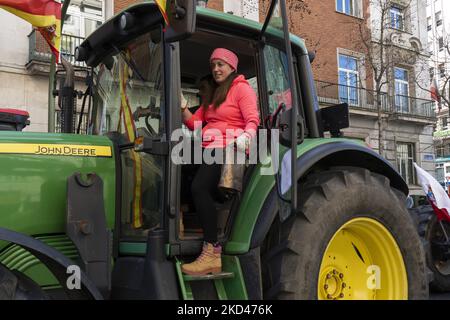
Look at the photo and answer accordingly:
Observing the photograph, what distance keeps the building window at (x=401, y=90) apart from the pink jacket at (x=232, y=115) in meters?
23.0

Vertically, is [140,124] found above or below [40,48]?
below

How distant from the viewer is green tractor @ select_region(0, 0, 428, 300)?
2906mm

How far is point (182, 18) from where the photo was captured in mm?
2570

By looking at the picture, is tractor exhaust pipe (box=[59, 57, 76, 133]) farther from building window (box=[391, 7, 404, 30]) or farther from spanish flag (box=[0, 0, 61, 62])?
building window (box=[391, 7, 404, 30])

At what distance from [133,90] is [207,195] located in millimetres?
909

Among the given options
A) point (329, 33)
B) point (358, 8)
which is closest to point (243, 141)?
point (329, 33)

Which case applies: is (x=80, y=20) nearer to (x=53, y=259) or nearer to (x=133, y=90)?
(x=133, y=90)

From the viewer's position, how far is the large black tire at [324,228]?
304cm

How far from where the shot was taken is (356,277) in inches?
143

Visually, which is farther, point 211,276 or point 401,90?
point 401,90

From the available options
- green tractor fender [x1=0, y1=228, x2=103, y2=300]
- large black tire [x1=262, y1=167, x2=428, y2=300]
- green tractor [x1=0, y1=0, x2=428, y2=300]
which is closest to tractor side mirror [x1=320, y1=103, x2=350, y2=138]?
green tractor [x1=0, y1=0, x2=428, y2=300]

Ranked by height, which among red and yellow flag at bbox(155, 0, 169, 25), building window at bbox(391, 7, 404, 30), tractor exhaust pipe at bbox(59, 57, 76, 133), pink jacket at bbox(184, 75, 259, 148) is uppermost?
building window at bbox(391, 7, 404, 30)

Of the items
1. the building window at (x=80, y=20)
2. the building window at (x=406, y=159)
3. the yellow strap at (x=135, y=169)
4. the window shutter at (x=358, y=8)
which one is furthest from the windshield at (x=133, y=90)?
the building window at (x=406, y=159)

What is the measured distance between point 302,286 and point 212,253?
22.9 inches
